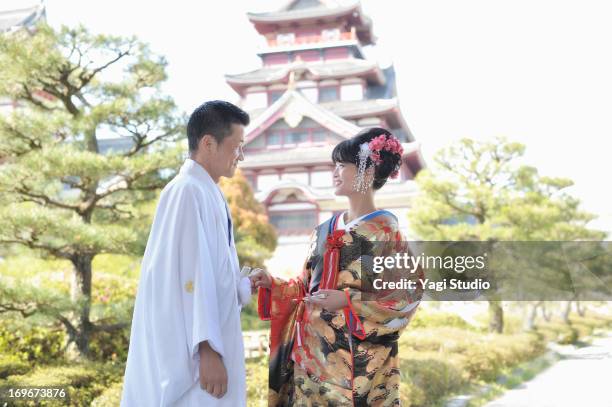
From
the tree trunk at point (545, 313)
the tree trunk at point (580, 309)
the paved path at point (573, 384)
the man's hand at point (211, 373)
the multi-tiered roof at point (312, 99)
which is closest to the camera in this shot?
the man's hand at point (211, 373)

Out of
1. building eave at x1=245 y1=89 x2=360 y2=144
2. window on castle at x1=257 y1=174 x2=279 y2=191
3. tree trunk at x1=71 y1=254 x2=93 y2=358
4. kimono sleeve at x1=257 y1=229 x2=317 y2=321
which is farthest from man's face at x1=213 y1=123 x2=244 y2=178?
window on castle at x1=257 y1=174 x2=279 y2=191

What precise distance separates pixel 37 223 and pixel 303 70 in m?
16.9

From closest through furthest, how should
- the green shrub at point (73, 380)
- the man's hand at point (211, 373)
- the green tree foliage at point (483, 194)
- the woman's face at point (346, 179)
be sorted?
the man's hand at point (211, 373), the woman's face at point (346, 179), the green shrub at point (73, 380), the green tree foliage at point (483, 194)

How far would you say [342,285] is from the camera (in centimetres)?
207

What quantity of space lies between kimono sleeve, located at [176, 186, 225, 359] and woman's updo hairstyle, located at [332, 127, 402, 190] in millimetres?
558

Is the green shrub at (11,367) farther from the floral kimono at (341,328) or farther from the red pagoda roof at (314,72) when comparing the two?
the red pagoda roof at (314,72)

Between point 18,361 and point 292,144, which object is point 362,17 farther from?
point 18,361

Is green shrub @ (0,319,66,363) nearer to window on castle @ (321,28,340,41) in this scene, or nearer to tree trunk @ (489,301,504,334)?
tree trunk @ (489,301,504,334)

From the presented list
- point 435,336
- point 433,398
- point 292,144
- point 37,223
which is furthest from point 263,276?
point 292,144

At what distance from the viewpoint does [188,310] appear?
1.68m

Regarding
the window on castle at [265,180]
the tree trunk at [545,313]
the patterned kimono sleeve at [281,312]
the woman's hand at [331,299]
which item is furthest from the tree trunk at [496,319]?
the window on castle at [265,180]

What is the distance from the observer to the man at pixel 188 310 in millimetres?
1660

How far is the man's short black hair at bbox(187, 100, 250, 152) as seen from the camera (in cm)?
187

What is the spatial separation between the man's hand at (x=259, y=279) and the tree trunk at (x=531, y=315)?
3644 mm
